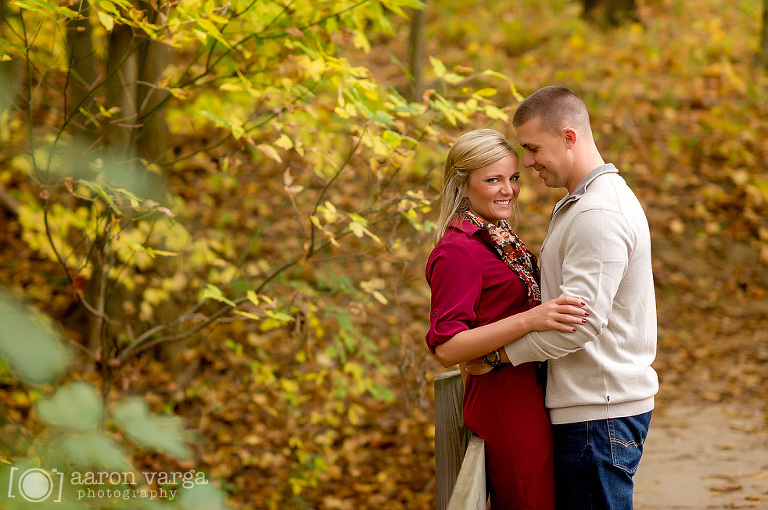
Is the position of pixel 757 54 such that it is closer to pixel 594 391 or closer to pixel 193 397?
pixel 193 397

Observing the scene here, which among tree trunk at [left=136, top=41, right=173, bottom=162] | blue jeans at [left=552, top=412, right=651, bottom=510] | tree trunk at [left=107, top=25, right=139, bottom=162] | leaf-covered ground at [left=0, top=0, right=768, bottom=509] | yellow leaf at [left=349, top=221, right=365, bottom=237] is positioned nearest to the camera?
blue jeans at [left=552, top=412, right=651, bottom=510]

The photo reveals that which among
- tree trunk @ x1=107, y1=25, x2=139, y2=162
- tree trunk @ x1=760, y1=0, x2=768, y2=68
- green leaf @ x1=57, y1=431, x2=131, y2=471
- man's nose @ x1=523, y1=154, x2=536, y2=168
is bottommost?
green leaf @ x1=57, y1=431, x2=131, y2=471

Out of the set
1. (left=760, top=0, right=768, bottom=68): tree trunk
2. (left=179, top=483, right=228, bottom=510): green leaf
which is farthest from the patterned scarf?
(left=760, top=0, right=768, bottom=68): tree trunk

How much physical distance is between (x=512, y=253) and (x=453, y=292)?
32 centimetres

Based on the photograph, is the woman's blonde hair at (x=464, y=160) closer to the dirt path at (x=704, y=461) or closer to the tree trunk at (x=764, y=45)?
the dirt path at (x=704, y=461)

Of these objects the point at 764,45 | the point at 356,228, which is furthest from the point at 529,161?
the point at 764,45

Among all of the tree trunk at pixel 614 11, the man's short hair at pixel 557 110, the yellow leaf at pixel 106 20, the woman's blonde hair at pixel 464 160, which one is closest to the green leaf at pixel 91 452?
the woman's blonde hair at pixel 464 160

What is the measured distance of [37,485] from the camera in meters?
1.67

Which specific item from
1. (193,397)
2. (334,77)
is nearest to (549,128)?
(334,77)

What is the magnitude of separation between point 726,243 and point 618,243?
302 inches

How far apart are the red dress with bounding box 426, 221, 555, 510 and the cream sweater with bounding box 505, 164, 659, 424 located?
0.09m

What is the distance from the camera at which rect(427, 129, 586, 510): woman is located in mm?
2291

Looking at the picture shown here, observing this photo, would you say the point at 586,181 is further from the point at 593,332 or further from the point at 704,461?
the point at 704,461

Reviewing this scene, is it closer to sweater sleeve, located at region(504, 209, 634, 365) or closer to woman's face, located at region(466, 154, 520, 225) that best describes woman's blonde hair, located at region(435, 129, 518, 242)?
woman's face, located at region(466, 154, 520, 225)
